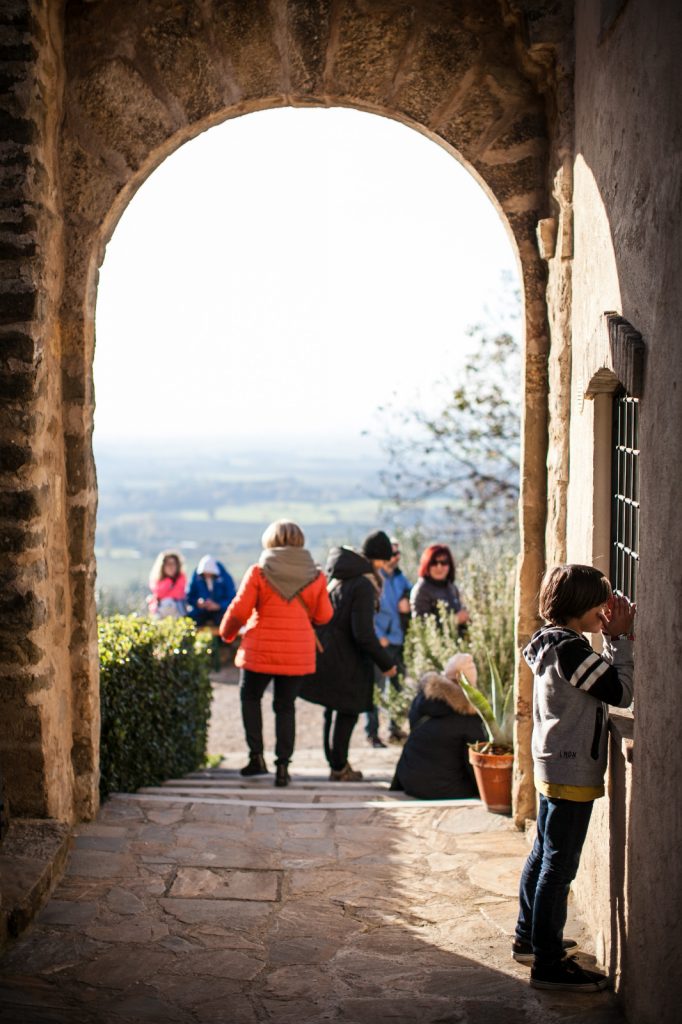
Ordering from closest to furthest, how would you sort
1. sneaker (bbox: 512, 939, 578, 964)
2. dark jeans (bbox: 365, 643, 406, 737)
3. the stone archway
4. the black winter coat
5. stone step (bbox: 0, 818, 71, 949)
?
sneaker (bbox: 512, 939, 578, 964)
stone step (bbox: 0, 818, 71, 949)
the stone archway
the black winter coat
dark jeans (bbox: 365, 643, 406, 737)

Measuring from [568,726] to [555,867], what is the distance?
44 cm

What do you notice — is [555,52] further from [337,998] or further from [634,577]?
[337,998]

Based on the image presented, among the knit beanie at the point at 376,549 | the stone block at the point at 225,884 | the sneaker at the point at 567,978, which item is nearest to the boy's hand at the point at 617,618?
the sneaker at the point at 567,978

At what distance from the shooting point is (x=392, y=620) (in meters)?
8.37

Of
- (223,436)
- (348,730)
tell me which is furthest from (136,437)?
(348,730)

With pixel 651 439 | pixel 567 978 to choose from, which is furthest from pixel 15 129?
pixel 567 978

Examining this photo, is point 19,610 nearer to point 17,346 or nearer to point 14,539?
point 14,539

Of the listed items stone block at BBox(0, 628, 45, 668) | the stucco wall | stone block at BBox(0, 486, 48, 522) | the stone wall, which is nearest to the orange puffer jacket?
the stone wall

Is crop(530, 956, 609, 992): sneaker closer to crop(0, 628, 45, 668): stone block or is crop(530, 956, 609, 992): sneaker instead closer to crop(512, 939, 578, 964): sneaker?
crop(512, 939, 578, 964): sneaker

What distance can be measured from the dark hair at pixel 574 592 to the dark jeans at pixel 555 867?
1.93 feet

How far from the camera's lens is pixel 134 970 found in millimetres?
3795

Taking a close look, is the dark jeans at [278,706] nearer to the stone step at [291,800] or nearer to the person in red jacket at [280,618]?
the person in red jacket at [280,618]

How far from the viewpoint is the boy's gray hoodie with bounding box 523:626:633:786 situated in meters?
3.51

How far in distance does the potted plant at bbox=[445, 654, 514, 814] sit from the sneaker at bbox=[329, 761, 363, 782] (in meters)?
1.10
